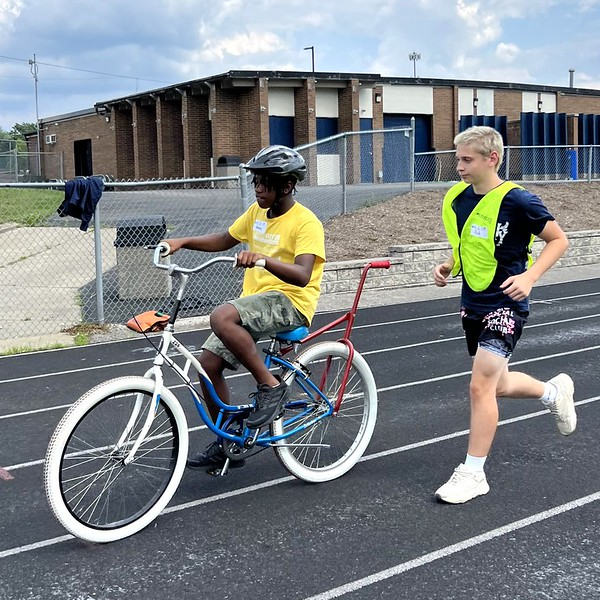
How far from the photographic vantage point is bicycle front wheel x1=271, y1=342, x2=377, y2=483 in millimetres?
4625

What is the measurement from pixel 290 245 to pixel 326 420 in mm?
1159

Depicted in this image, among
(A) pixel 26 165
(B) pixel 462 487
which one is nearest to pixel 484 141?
(B) pixel 462 487

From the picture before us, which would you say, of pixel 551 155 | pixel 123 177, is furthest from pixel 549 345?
pixel 123 177

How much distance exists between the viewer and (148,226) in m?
11.7

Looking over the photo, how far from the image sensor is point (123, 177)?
4706 cm

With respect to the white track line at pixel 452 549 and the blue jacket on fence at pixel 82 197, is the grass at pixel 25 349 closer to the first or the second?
the blue jacket on fence at pixel 82 197

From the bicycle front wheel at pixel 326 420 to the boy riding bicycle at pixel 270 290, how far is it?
0.84 ft

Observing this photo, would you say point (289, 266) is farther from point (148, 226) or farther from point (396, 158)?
point (396, 158)

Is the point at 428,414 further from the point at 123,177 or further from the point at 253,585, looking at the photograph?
the point at 123,177

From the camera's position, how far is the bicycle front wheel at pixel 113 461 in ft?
12.2

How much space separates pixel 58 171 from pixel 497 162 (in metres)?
54.4

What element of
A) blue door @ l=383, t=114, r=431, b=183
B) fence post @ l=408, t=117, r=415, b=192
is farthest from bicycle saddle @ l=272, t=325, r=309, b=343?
blue door @ l=383, t=114, r=431, b=183

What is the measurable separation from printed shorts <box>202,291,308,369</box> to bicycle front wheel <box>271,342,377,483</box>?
29 centimetres

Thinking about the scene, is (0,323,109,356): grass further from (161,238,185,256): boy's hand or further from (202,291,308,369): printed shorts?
(202,291,308,369): printed shorts
